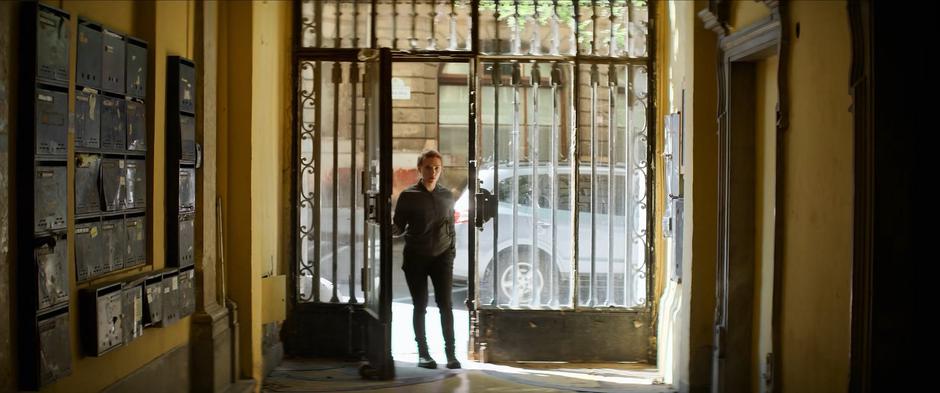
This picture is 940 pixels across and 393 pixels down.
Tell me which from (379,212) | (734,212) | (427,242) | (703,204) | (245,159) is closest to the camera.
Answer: (734,212)

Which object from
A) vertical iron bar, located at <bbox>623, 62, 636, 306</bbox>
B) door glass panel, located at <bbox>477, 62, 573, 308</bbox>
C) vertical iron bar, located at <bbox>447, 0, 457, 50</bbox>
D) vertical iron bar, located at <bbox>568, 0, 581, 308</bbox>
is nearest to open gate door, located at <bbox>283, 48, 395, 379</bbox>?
vertical iron bar, located at <bbox>447, 0, 457, 50</bbox>

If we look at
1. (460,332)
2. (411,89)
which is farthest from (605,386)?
(411,89)

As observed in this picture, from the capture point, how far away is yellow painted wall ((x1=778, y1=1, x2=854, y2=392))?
3586 mm

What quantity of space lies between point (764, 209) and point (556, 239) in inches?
84.8

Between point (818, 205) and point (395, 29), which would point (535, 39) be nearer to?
point (395, 29)

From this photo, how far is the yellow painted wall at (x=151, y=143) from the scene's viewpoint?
380 centimetres

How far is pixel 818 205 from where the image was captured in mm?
3861

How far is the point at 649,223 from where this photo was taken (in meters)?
6.73

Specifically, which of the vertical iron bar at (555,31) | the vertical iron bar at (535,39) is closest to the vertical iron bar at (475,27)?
the vertical iron bar at (535,39)

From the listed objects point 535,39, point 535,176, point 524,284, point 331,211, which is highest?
point 535,39

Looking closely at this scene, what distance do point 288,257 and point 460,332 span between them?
1.66 metres

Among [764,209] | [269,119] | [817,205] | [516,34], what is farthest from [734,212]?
[269,119]

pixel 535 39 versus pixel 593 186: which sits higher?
pixel 535 39

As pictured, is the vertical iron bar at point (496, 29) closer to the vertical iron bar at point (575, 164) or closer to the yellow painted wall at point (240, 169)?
the vertical iron bar at point (575, 164)
